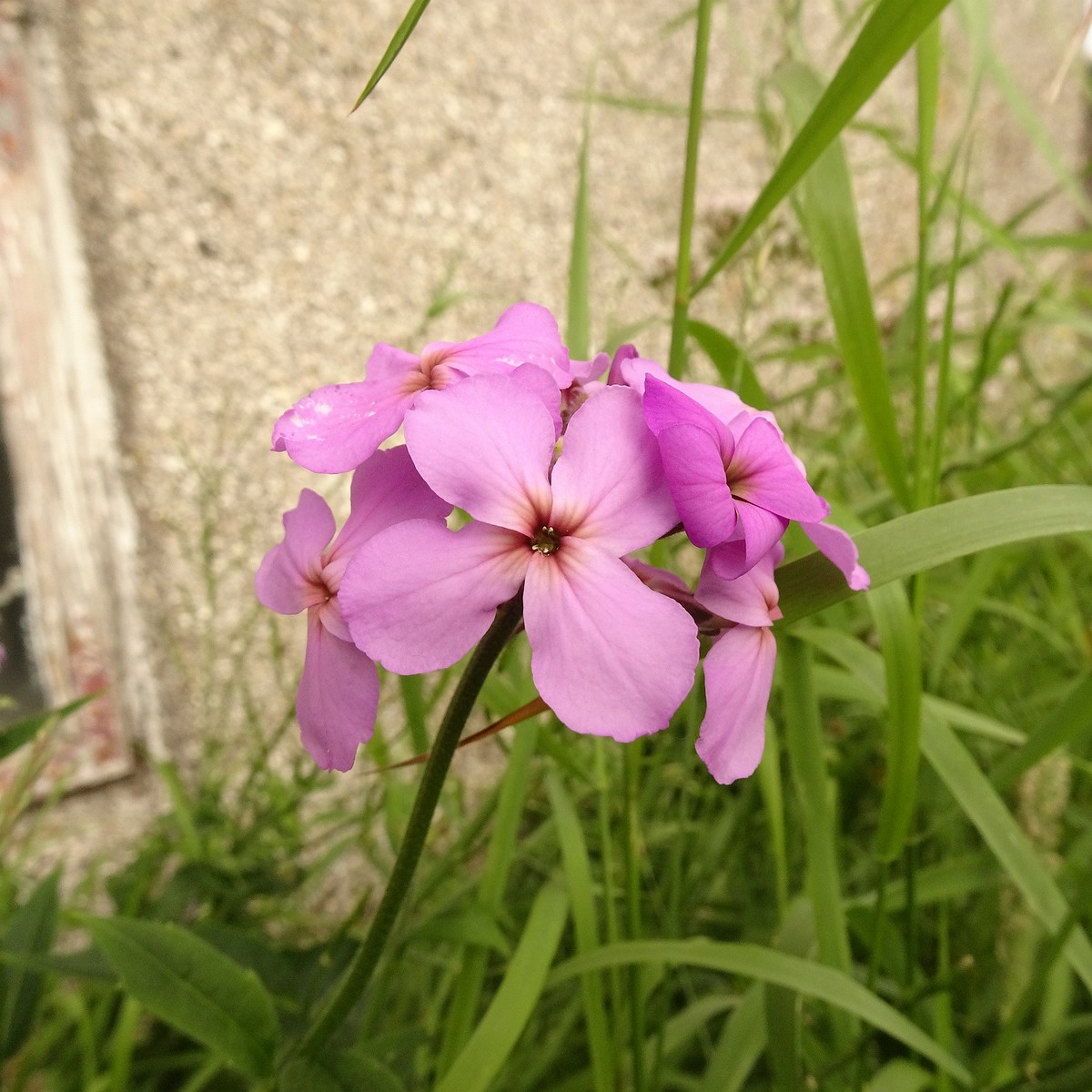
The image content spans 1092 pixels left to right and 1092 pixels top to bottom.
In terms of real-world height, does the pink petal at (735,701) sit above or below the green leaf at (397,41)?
below

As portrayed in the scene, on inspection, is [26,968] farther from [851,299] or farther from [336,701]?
[851,299]

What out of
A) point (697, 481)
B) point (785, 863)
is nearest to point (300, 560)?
point (697, 481)

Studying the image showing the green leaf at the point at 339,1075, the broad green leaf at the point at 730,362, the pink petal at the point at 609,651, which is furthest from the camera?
the broad green leaf at the point at 730,362

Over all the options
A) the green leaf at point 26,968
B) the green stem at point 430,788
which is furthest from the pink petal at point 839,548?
the green leaf at point 26,968

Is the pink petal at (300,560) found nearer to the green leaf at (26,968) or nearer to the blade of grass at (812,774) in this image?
the blade of grass at (812,774)

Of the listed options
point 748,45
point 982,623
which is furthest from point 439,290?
point 748,45

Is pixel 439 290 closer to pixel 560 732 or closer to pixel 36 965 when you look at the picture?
pixel 560 732
